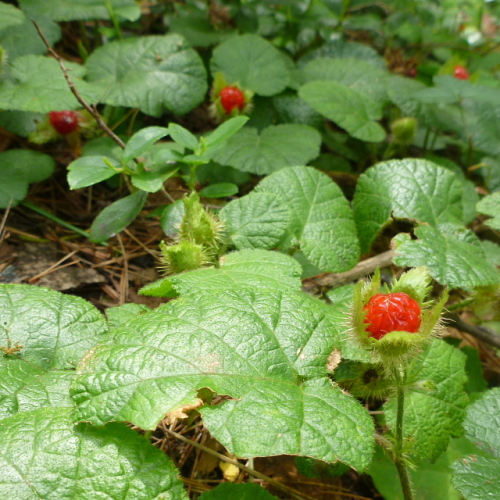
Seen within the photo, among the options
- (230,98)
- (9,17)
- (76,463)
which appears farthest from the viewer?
(230,98)

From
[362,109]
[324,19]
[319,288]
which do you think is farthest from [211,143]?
[324,19]

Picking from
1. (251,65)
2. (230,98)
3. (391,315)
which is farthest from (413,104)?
(391,315)

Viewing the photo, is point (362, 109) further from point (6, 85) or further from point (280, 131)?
point (6, 85)

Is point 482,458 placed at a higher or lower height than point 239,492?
higher

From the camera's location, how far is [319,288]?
6.08 ft

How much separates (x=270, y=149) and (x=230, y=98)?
339 millimetres

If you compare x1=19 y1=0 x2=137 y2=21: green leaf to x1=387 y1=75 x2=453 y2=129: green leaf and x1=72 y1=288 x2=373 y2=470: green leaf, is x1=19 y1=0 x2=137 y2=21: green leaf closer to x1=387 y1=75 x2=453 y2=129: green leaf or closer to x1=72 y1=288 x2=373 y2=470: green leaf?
x1=387 y1=75 x2=453 y2=129: green leaf

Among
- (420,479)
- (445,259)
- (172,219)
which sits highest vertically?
(445,259)

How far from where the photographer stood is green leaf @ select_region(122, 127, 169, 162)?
5.25 feet

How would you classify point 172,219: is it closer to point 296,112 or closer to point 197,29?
point 296,112

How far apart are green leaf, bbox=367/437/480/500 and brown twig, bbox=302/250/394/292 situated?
2.07 ft

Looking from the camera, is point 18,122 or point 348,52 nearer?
point 18,122

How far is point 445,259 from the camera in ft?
4.94

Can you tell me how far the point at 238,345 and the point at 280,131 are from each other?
1531mm
